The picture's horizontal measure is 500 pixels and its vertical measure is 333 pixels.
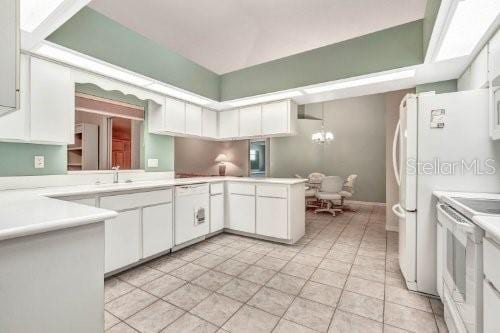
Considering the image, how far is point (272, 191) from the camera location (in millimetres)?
3283

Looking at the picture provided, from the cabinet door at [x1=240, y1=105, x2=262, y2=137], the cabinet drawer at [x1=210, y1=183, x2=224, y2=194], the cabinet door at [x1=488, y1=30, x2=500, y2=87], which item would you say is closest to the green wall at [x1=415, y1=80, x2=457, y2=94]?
the cabinet door at [x1=488, y1=30, x2=500, y2=87]

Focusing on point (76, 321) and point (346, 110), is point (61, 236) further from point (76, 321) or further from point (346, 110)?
point (346, 110)

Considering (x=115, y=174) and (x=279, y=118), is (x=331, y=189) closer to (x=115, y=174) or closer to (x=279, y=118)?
(x=279, y=118)

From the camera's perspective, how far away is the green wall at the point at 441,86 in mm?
2715

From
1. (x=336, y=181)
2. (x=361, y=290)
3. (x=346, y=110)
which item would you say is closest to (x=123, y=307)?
(x=361, y=290)

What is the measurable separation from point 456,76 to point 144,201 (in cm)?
383

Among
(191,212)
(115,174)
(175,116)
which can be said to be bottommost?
(191,212)

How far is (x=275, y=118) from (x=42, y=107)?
2.79 m

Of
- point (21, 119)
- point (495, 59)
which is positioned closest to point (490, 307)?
point (495, 59)

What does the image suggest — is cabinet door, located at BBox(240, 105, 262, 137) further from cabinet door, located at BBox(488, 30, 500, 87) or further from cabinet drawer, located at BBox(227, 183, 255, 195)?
cabinet door, located at BBox(488, 30, 500, 87)

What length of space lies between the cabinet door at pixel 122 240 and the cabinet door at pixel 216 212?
120 cm

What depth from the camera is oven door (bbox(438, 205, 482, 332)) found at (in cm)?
111

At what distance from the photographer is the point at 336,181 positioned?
5.25 meters

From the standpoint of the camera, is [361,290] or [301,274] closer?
[361,290]
